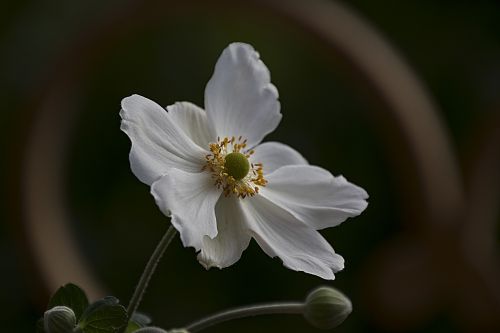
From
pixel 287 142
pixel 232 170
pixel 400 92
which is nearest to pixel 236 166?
pixel 232 170

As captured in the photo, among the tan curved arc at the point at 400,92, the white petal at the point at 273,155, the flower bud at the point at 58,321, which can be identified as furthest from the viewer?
the tan curved arc at the point at 400,92

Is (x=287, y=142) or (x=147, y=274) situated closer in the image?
(x=147, y=274)

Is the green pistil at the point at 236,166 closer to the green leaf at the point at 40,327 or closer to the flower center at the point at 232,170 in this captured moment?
the flower center at the point at 232,170

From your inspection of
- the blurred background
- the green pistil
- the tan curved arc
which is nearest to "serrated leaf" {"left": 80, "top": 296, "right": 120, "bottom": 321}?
the green pistil

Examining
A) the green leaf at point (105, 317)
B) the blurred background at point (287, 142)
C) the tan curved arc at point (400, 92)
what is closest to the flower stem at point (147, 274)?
the green leaf at point (105, 317)

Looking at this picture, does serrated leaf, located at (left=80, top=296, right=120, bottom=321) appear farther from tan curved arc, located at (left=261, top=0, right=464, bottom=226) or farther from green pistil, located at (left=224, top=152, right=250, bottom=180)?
tan curved arc, located at (left=261, top=0, right=464, bottom=226)

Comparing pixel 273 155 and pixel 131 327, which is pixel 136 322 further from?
pixel 273 155

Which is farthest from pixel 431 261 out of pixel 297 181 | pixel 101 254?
pixel 297 181
